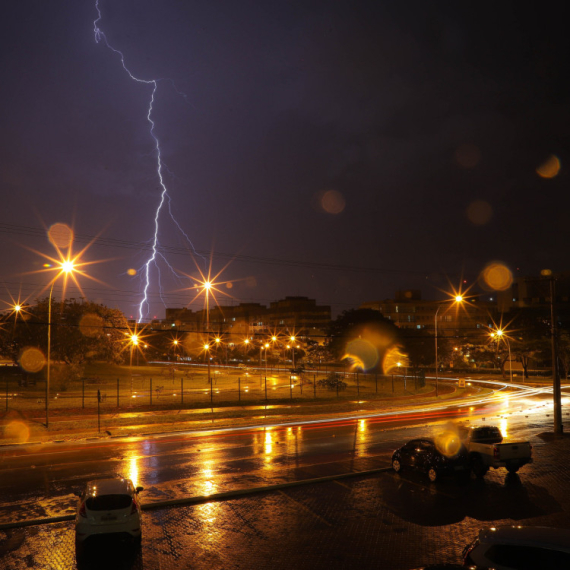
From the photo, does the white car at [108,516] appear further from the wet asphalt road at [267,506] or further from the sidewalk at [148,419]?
the sidewalk at [148,419]

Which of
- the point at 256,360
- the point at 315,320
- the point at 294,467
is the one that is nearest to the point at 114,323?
the point at 294,467

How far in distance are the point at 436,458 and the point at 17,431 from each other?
24.0 metres

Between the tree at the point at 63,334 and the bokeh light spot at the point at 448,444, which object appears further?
the tree at the point at 63,334

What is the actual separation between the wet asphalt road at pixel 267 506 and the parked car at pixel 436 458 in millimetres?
433

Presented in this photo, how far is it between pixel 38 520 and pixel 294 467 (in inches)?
355

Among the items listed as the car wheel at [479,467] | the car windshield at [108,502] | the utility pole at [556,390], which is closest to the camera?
the car windshield at [108,502]

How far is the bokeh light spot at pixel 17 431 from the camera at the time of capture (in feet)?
88.8

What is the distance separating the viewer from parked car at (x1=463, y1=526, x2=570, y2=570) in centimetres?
671

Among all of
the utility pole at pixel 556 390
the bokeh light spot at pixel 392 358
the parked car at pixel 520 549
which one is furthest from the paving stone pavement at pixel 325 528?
the bokeh light spot at pixel 392 358

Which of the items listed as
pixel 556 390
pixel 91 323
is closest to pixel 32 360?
pixel 91 323

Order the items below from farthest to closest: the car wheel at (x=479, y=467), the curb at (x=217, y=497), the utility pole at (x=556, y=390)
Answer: the utility pole at (x=556, y=390) < the car wheel at (x=479, y=467) < the curb at (x=217, y=497)

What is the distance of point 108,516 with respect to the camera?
1019 cm

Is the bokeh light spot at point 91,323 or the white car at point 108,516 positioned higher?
the bokeh light spot at point 91,323

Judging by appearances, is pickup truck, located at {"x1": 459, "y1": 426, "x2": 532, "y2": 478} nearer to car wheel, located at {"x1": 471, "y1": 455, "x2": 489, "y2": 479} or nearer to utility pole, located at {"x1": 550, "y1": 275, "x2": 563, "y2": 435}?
car wheel, located at {"x1": 471, "y1": 455, "x2": 489, "y2": 479}
